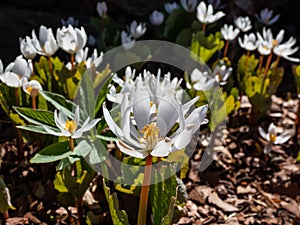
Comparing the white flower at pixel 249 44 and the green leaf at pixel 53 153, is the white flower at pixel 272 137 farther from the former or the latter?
the green leaf at pixel 53 153

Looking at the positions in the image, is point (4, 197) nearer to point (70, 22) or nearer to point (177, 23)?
point (70, 22)

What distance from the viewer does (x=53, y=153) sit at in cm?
175

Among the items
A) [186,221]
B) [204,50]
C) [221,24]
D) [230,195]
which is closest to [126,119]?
[186,221]

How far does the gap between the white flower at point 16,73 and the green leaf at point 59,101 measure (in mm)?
107

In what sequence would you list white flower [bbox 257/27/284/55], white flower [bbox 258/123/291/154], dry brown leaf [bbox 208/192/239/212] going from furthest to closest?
white flower [bbox 257/27/284/55]
white flower [bbox 258/123/291/154]
dry brown leaf [bbox 208/192/239/212]

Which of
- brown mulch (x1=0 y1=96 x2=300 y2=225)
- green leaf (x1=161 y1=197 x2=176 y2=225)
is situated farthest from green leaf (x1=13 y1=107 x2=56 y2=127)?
green leaf (x1=161 y1=197 x2=176 y2=225)

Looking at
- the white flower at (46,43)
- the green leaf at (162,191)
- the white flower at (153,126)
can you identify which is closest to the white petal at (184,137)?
the white flower at (153,126)

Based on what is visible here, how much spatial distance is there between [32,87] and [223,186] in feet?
3.00

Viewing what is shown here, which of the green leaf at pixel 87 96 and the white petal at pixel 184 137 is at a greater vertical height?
the green leaf at pixel 87 96

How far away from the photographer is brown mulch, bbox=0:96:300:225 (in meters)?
2.01

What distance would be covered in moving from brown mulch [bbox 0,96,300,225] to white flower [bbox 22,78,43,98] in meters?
0.32

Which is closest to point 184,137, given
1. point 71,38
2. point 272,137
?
point 71,38

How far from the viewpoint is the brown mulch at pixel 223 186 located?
201 cm

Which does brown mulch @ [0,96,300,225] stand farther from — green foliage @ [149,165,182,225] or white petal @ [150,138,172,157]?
white petal @ [150,138,172,157]
